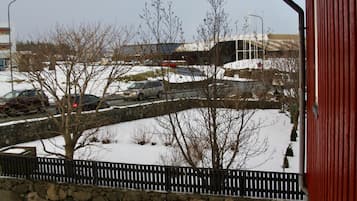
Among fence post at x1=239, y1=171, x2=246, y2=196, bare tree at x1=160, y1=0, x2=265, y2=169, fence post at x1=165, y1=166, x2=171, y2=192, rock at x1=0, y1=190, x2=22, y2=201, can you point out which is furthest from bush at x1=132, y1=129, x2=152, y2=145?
fence post at x1=239, y1=171, x2=246, y2=196

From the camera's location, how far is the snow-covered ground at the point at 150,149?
1207cm

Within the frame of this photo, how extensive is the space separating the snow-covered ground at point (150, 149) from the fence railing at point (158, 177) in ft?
8.45

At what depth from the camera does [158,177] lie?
29.8 ft

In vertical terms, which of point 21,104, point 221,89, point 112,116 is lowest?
point 112,116

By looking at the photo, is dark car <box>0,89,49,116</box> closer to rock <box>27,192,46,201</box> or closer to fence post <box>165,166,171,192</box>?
rock <box>27,192,46,201</box>

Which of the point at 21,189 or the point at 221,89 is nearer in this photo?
the point at 21,189

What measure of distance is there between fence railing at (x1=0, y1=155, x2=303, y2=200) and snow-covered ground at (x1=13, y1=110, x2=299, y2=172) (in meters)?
2.58

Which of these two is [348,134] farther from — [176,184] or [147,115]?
[147,115]

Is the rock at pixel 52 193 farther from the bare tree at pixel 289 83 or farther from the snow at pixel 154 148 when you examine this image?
the bare tree at pixel 289 83

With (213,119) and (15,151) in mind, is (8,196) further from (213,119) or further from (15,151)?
(213,119)

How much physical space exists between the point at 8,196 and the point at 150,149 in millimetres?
5109

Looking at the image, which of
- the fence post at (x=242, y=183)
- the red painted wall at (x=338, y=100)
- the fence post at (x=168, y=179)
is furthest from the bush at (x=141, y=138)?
the red painted wall at (x=338, y=100)

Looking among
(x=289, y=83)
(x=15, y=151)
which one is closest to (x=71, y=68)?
(x=15, y=151)

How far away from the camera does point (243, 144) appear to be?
11828 millimetres
